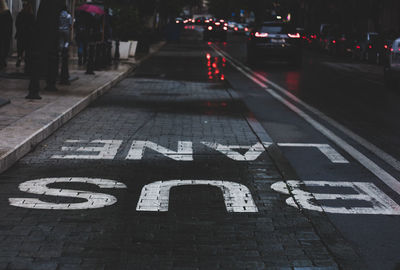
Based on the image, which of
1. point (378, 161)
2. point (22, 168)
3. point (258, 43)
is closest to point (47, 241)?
point (22, 168)

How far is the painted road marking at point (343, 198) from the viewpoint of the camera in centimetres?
671

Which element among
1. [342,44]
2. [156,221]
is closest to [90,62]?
[156,221]

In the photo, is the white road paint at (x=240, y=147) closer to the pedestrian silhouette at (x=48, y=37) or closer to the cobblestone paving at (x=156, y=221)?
the cobblestone paving at (x=156, y=221)

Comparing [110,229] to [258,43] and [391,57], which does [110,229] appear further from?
[258,43]

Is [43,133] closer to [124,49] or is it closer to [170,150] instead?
[170,150]

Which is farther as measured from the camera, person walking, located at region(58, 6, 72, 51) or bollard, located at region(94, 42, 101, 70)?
bollard, located at region(94, 42, 101, 70)

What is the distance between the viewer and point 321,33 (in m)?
54.7

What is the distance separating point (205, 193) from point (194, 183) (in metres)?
0.46

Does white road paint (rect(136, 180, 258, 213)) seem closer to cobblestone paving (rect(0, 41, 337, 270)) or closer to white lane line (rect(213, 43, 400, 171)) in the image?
cobblestone paving (rect(0, 41, 337, 270))

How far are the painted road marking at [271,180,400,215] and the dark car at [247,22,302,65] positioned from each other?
22.6m

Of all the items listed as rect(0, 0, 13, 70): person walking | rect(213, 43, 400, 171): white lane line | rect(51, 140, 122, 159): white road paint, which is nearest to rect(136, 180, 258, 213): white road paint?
rect(51, 140, 122, 159): white road paint

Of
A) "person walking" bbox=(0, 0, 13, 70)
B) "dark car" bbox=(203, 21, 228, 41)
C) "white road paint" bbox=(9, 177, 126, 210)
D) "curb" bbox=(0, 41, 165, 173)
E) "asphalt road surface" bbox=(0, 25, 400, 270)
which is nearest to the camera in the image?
"asphalt road surface" bbox=(0, 25, 400, 270)

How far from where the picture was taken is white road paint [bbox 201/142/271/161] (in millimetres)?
9242

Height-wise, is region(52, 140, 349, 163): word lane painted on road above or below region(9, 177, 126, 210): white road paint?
below
